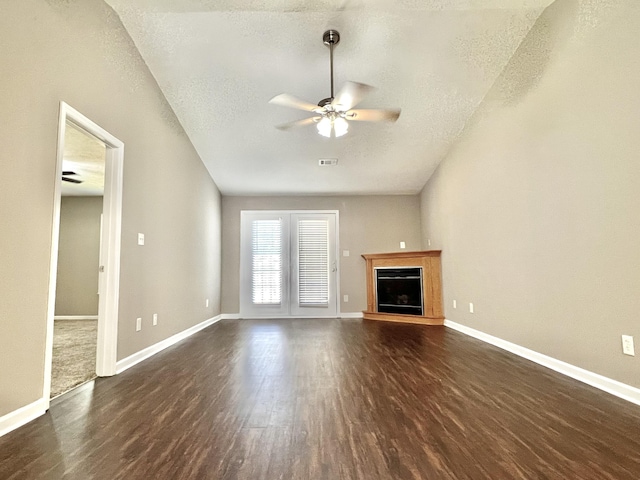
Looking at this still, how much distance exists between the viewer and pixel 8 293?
6.04 ft

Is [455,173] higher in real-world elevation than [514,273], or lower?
higher

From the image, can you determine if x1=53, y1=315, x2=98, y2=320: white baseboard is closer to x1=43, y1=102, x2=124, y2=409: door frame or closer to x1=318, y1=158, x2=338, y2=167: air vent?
x1=43, y1=102, x2=124, y2=409: door frame

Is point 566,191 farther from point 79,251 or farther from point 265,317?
point 79,251

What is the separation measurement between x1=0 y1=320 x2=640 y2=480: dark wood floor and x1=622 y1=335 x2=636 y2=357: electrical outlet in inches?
12.2

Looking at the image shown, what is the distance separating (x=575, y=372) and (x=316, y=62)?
11.7 feet

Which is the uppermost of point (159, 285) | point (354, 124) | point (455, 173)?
point (354, 124)

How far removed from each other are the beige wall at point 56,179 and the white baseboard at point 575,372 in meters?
3.52

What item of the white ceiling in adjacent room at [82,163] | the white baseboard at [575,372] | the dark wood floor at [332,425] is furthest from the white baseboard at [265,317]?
the dark wood floor at [332,425]

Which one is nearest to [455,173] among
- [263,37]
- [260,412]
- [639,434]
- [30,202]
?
[263,37]

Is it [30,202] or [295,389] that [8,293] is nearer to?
[30,202]

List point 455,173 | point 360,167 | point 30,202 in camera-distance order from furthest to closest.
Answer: point 360,167
point 455,173
point 30,202

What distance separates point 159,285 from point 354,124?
3151mm

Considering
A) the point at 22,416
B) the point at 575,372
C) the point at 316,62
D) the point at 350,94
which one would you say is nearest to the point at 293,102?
the point at 350,94

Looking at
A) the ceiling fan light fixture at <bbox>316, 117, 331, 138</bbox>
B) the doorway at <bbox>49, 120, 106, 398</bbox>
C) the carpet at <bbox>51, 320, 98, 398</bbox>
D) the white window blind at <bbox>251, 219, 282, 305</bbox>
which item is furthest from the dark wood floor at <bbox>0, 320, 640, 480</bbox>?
the doorway at <bbox>49, 120, 106, 398</bbox>
